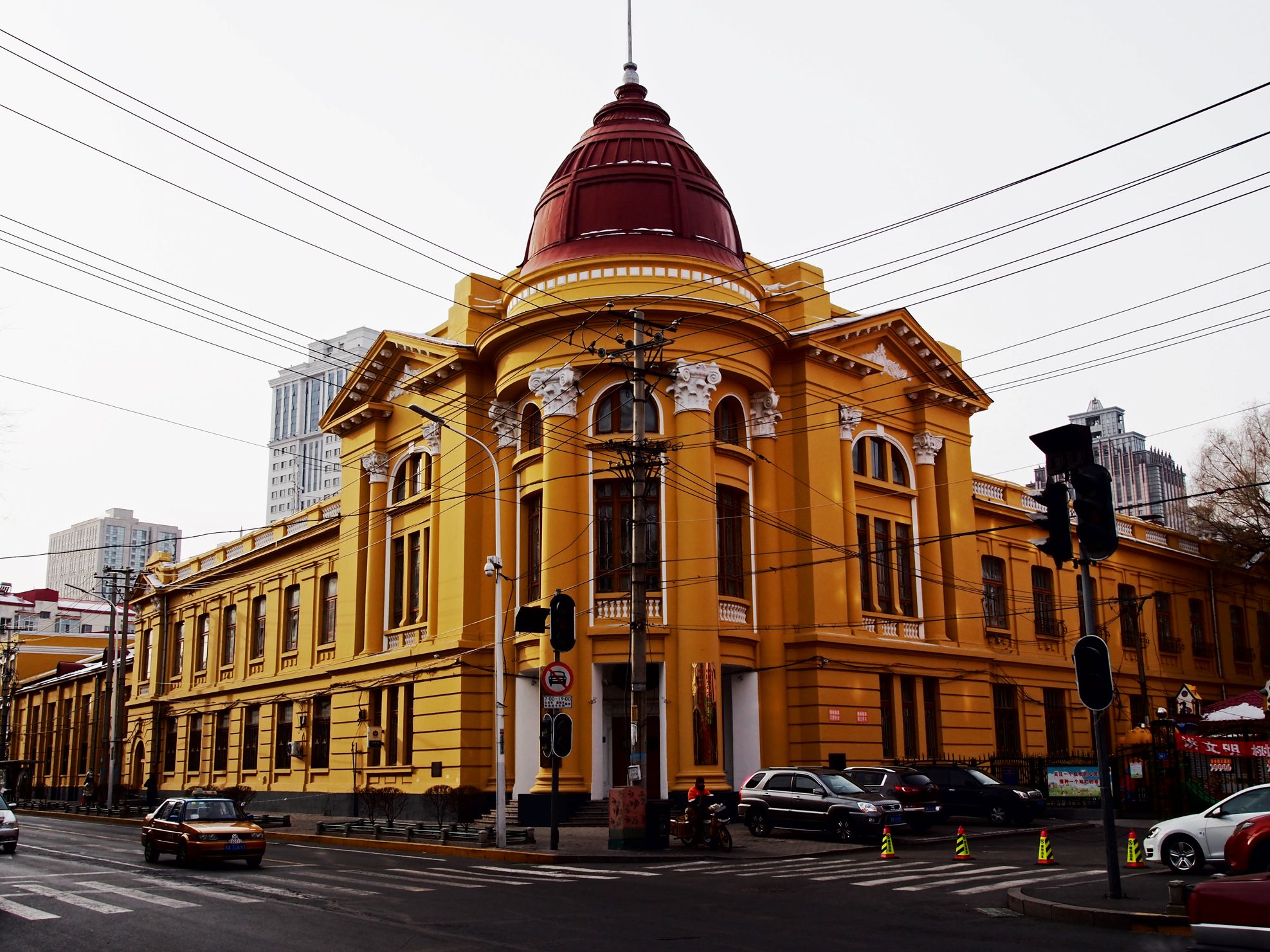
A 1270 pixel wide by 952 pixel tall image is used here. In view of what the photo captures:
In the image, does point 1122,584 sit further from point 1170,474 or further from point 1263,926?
point 1170,474

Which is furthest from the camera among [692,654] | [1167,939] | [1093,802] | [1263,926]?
[1093,802]

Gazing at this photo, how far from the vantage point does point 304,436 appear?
176m

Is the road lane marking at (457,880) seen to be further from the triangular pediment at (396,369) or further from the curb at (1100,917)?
the triangular pediment at (396,369)

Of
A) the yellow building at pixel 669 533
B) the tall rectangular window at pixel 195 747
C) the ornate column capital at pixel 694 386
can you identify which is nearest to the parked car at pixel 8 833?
the yellow building at pixel 669 533

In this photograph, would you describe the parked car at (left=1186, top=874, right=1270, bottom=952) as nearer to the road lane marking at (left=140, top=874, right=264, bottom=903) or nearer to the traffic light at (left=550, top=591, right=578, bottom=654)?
the road lane marking at (left=140, top=874, right=264, bottom=903)

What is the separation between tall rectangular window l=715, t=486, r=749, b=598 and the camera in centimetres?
3203

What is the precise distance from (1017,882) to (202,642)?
45153mm

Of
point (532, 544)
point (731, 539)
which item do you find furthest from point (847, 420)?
point (532, 544)

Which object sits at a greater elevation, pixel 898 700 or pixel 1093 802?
pixel 898 700

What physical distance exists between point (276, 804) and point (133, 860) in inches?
813

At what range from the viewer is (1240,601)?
2130 inches

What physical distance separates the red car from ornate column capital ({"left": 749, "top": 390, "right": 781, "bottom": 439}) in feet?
67.5

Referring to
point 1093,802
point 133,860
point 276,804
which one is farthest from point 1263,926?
point 276,804

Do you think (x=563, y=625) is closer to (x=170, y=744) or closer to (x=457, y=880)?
(x=457, y=880)
